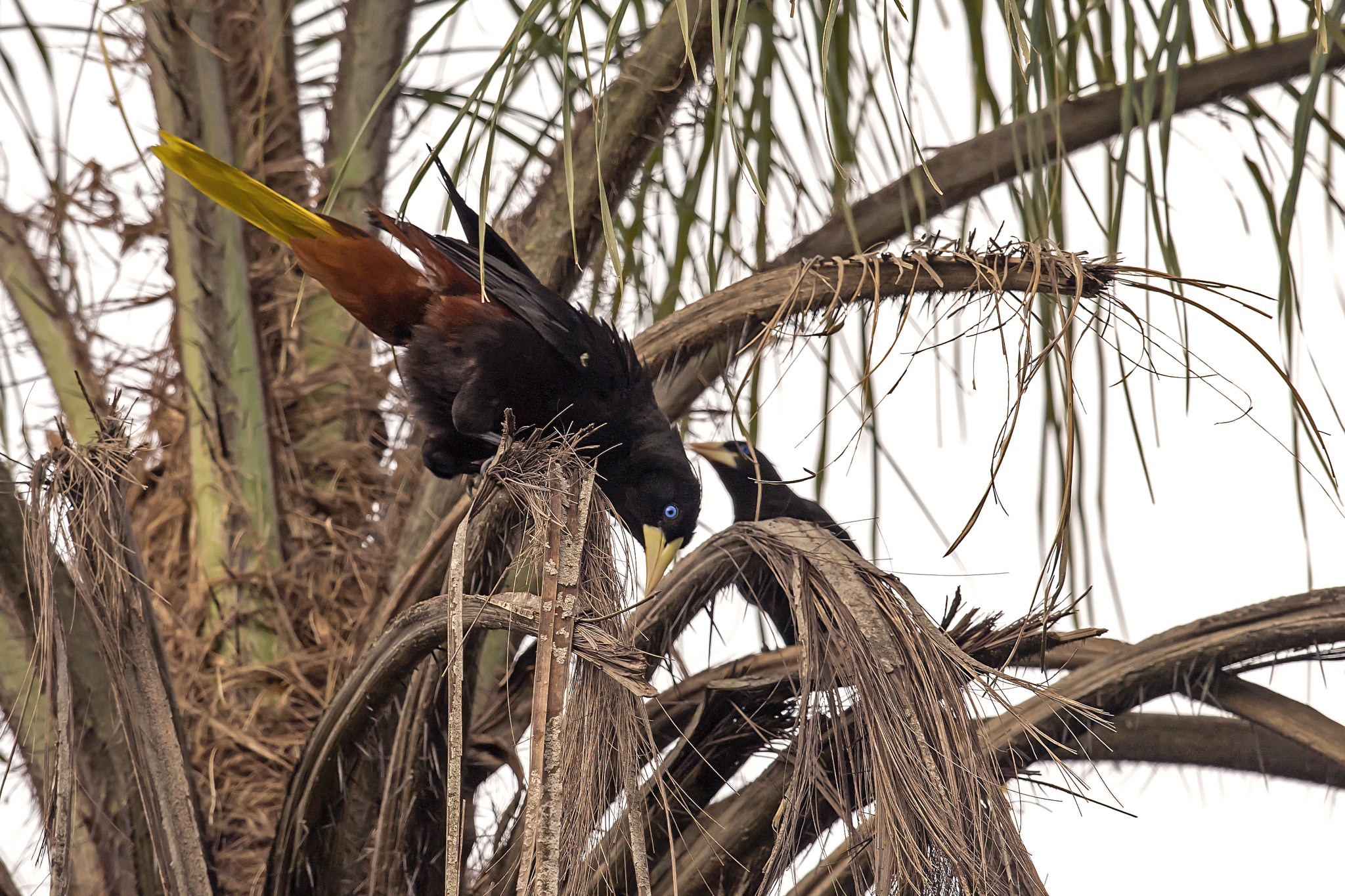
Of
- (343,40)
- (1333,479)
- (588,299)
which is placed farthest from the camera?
(588,299)

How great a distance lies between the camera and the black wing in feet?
6.62

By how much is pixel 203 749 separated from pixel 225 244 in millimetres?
927

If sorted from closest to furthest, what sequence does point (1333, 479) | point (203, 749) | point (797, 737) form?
point (797, 737), point (1333, 479), point (203, 749)

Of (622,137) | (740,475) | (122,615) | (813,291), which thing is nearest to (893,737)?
(813,291)

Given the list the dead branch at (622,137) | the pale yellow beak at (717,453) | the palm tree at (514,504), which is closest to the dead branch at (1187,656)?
the palm tree at (514,504)

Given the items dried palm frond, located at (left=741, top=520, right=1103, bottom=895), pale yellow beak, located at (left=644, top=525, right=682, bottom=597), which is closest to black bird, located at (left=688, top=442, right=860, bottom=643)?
pale yellow beak, located at (left=644, top=525, right=682, bottom=597)

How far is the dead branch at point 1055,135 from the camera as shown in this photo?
6.66 feet

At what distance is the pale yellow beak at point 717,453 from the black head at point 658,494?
48 cm

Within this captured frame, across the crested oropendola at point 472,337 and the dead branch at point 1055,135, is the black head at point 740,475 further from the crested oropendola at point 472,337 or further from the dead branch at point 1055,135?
the dead branch at point 1055,135

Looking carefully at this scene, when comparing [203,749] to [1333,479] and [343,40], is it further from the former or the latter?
[1333,479]

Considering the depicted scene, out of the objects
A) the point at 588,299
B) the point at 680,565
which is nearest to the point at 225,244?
the point at 588,299

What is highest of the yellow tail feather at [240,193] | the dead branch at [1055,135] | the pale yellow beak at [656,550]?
the dead branch at [1055,135]

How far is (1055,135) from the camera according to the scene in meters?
1.99

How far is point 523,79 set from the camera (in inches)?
109
